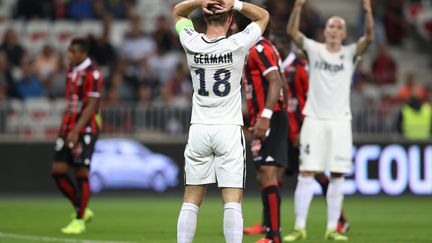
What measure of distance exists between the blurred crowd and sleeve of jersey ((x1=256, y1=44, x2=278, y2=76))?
10174 mm

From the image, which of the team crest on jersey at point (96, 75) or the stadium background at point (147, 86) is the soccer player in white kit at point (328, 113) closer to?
the team crest on jersey at point (96, 75)

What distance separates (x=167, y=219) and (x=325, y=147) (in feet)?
11.6

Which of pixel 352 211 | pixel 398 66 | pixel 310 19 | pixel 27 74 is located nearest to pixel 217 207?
pixel 352 211

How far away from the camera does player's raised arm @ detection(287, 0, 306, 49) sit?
13.6 m

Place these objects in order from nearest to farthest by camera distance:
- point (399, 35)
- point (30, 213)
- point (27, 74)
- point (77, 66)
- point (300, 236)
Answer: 1. point (300, 236)
2. point (77, 66)
3. point (30, 213)
4. point (27, 74)
5. point (399, 35)

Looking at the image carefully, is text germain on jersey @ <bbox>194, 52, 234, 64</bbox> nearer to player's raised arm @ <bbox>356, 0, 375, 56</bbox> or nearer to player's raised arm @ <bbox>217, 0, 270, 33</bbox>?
player's raised arm @ <bbox>217, 0, 270, 33</bbox>

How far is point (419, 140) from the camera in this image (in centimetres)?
2261

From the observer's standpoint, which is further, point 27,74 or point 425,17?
point 425,17

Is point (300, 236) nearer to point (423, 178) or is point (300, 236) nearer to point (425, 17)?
point (423, 178)

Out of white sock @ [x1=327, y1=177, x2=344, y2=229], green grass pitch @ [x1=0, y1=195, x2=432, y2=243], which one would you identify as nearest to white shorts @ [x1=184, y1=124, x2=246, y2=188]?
green grass pitch @ [x1=0, y1=195, x2=432, y2=243]

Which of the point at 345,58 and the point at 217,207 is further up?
the point at 345,58

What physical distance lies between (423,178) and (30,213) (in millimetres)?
7862

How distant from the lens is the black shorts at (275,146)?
12484mm

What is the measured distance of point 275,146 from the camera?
41.1 feet
